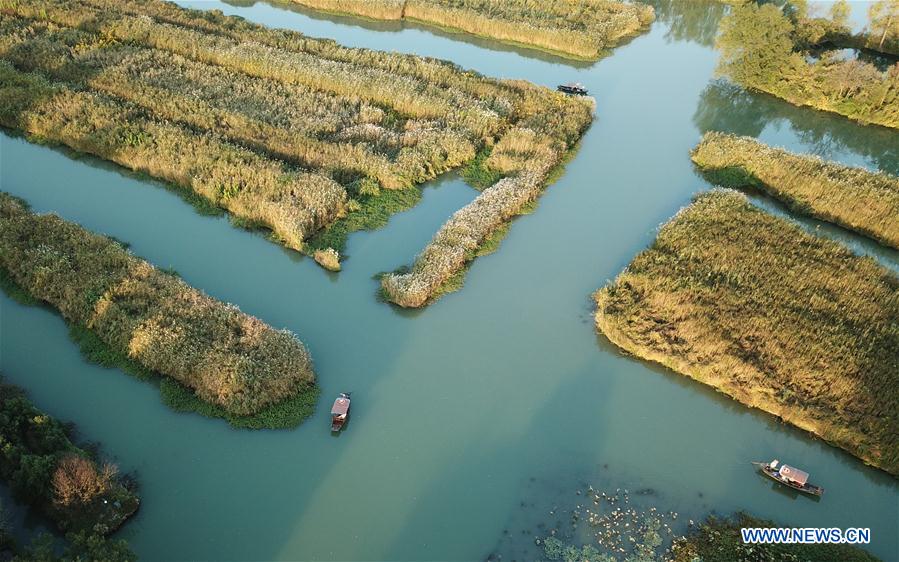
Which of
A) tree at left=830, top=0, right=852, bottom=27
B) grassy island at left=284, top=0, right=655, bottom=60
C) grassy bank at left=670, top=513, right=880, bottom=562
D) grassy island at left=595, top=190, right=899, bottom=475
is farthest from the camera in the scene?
tree at left=830, top=0, right=852, bottom=27

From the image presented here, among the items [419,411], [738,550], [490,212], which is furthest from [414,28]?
[738,550]

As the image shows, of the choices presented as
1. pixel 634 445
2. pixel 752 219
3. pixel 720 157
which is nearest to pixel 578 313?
pixel 634 445

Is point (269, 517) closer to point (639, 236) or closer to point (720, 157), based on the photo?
point (639, 236)

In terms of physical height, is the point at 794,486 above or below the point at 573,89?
below

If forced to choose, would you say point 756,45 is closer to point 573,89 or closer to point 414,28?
point 573,89

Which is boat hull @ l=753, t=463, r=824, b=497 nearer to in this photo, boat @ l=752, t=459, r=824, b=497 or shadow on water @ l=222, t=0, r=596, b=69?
boat @ l=752, t=459, r=824, b=497

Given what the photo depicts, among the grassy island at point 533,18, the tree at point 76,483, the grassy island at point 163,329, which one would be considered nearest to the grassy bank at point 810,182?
the grassy island at point 533,18

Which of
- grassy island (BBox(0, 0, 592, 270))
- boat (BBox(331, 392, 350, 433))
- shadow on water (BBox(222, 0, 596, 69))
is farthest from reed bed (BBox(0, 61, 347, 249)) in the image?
shadow on water (BBox(222, 0, 596, 69))

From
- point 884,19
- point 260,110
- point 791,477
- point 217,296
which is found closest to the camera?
point 791,477
